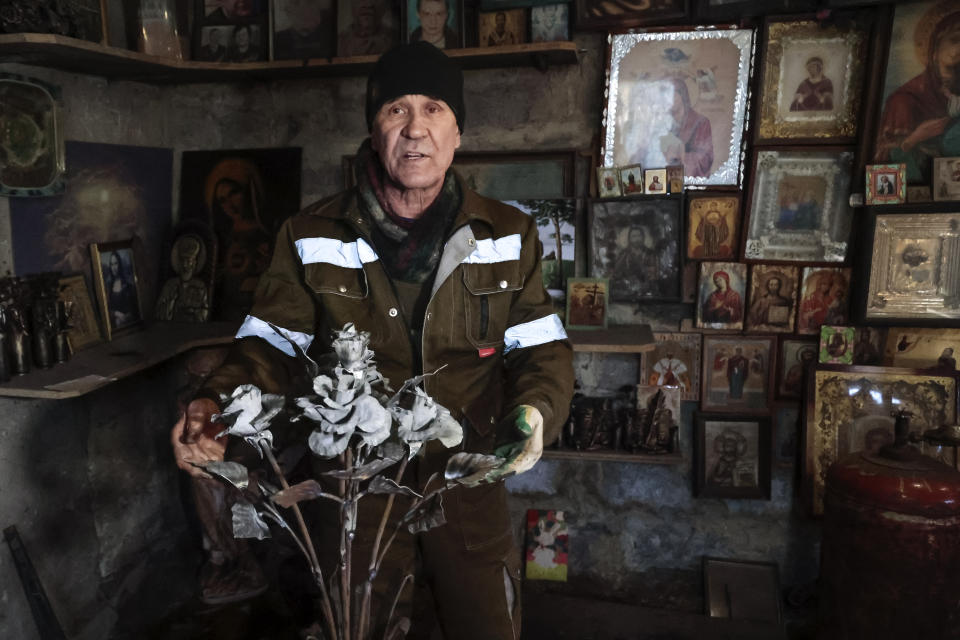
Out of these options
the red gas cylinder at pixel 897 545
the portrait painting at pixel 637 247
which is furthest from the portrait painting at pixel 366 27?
the red gas cylinder at pixel 897 545

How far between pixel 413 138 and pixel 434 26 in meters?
1.47

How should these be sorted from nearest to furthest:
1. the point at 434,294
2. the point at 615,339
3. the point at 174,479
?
the point at 434,294, the point at 615,339, the point at 174,479

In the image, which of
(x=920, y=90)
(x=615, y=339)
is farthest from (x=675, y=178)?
(x=920, y=90)

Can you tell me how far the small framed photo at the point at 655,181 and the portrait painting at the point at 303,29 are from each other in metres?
1.50

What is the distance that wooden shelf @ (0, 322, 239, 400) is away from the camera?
2.36 m

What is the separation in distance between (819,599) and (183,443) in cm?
260

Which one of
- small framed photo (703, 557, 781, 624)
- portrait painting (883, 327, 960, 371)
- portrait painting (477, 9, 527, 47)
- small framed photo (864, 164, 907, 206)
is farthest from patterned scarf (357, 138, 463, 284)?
small framed photo (703, 557, 781, 624)

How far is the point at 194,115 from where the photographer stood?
Answer: 11.6 ft

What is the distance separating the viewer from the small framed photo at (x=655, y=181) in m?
3.09

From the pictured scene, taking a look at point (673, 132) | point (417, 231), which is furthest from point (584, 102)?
point (417, 231)

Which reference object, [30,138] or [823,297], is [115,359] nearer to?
[30,138]

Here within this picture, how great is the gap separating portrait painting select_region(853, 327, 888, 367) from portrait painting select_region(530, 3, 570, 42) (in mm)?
1785

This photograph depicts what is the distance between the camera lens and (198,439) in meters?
1.43

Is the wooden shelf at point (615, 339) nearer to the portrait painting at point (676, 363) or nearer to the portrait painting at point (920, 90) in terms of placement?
the portrait painting at point (676, 363)
